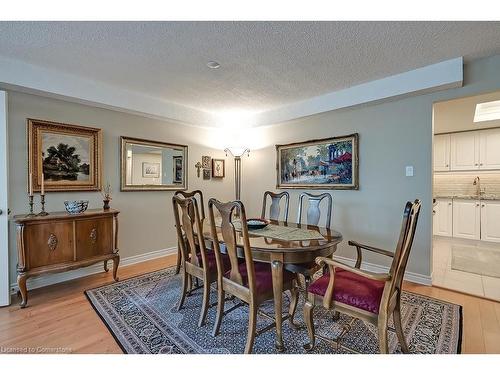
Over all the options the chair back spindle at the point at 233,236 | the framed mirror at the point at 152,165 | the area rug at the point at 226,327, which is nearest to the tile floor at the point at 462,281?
the area rug at the point at 226,327

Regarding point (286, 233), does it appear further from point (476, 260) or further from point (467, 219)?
point (467, 219)

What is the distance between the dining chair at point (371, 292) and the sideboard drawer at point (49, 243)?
2.43m

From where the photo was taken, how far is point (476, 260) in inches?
145

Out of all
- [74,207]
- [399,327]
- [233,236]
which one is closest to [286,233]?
[233,236]

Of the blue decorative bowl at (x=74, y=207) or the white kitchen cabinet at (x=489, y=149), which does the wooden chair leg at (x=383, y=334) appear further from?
the white kitchen cabinet at (x=489, y=149)

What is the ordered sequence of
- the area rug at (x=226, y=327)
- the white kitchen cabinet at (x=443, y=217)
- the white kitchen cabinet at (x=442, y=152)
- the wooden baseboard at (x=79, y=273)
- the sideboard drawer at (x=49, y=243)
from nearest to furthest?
1. the area rug at (x=226, y=327)
2. the sideboard drawer at (x=49, y=243)
3. the wooden baseboard at (x=79, y=273)
4. the white kitchen cabinet at (x=443, y=217)
5. the white kitchen cabinet at (x=442, y=152)

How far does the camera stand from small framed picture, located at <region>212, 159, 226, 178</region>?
4.60m

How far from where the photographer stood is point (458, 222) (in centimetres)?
495

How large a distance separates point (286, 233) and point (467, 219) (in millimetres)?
4573

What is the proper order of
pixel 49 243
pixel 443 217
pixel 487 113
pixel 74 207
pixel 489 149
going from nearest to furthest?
pixel 49 243
pixel 74 207
pixel 487 113
pixel 489 149
pixel 443 217

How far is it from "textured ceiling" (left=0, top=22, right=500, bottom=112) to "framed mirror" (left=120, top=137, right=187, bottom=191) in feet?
2.75

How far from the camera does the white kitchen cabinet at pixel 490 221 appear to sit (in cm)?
452

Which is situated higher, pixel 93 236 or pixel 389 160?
pixel 389 160

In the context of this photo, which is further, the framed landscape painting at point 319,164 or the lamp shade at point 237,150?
the lamp shade at point 237,150
